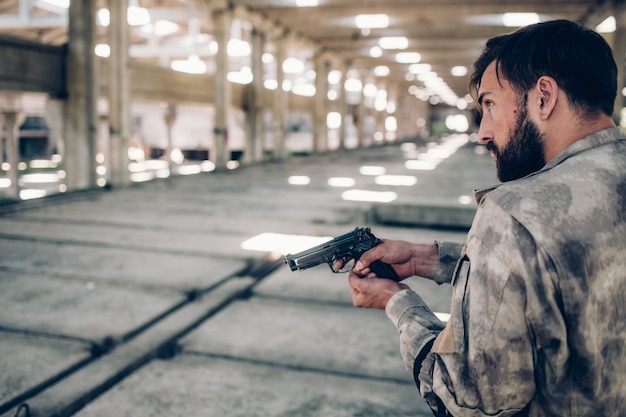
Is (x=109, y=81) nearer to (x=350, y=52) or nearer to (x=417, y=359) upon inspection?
(x=417, y=359)

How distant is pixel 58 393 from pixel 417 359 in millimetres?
1692

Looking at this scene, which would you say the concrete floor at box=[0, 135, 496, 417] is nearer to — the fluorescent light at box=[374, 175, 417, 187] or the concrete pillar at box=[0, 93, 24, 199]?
the fluorescent light at box=[374, 175, 417, 187]

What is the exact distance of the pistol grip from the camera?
1.93m

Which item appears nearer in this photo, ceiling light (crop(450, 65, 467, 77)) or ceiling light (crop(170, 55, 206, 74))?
ceiling light (crop(170, 55, 206, 74))

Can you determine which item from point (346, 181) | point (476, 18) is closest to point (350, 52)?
point (476, 18)

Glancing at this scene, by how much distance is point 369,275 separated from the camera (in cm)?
188

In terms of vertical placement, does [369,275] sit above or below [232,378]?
above

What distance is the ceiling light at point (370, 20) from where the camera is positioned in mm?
17312

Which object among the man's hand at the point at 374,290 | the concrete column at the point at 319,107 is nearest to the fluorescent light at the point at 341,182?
the man's hand at the point at 374,290

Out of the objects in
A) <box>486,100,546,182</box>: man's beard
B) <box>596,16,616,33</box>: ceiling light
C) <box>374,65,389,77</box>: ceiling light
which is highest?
<box>374,65,389,77</box>: ceiling light

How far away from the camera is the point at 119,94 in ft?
32.6

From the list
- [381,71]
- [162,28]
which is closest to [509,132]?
[162,28]

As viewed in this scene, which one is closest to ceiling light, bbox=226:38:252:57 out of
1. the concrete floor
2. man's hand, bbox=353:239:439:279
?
the concrete floor

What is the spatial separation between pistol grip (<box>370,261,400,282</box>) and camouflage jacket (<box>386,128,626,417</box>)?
22.8 inches
